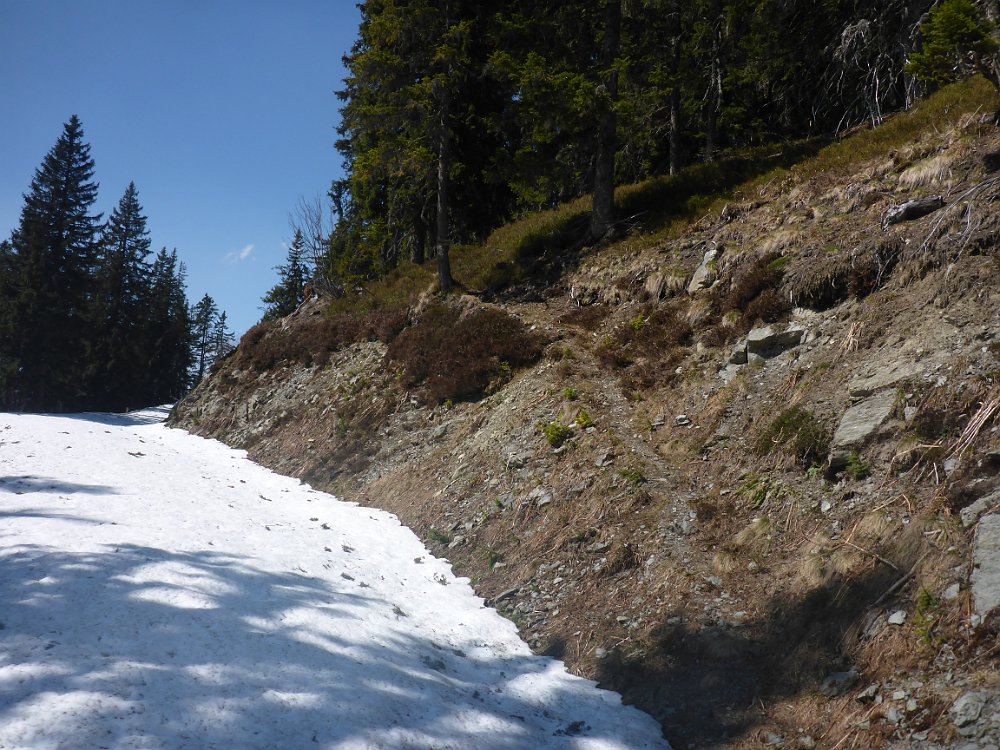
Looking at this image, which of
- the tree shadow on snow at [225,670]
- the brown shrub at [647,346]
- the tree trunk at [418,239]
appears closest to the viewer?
the tree shadow on snow at [225,670]

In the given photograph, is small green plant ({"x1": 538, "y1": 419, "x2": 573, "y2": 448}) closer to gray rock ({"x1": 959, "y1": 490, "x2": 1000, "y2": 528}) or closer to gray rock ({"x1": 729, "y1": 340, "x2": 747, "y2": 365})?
gray rock ({"x1": 729, "y1": 340, "x2": 747, "y2": 365})

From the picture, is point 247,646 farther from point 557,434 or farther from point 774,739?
point 557,434

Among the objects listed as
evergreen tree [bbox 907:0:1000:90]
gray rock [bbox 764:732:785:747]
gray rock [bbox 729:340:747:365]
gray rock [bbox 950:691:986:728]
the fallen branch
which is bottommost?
gray rock [bbox 764:732:785:747]

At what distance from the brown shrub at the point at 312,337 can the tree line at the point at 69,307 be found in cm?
2269

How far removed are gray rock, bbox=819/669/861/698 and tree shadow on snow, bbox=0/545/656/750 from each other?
2.00m

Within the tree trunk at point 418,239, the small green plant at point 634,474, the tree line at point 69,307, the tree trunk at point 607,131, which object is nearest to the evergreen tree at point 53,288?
the tree line at point 69,307

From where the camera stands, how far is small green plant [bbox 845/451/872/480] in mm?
6207

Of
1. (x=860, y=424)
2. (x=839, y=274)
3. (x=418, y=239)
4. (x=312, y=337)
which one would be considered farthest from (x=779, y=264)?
(x=418, y=239)

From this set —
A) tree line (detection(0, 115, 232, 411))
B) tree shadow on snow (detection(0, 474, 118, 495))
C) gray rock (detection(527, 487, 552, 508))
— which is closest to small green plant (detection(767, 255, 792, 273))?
gray rock (detection(527, 487, 552, 508))

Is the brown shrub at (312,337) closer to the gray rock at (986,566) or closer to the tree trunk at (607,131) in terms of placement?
the tree trunk at (607,131)

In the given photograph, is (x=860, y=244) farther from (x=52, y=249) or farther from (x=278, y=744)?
(x=52, y=249)

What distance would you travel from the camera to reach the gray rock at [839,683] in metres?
4.62

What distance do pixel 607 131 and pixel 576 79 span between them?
1.72 meters

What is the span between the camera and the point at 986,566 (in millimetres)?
4434
